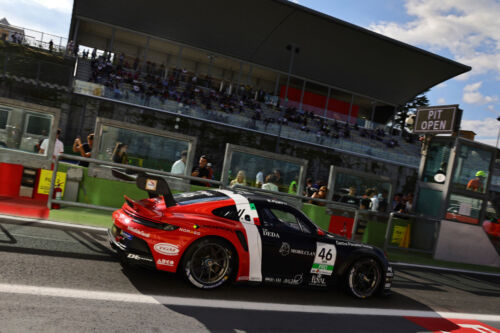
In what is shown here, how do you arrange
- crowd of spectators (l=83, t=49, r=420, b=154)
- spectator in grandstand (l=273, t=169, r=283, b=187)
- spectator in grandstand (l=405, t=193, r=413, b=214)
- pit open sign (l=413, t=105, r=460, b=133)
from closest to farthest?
spectator in grandstand (l=273, t=169, r=283, b=187) < pit open sign (l=413, t=105, r=460, b=133) < spectator in grandstand (l=405, t=193, r=413, b=214) < crowd of spectators (l=83, t=49, r=420, b=154)

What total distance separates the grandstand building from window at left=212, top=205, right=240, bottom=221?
2253cm

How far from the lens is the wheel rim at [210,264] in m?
5.36

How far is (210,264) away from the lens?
5.43 m

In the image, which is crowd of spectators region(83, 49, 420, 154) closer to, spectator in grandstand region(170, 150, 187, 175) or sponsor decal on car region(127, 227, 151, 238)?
spectator in grandstand region(170, 150, 187, 175)

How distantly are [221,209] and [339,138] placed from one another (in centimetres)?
2823

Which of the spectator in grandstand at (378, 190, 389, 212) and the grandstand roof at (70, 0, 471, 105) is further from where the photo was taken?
the grandstand roof at (70, 0, 471, 105)

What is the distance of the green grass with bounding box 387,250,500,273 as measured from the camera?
1133 cm

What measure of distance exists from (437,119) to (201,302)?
1095 cm

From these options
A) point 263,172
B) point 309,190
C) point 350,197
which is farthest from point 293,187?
point 350,197

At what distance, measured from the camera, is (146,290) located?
16.8 ft

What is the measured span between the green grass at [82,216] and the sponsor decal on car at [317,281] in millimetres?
4588

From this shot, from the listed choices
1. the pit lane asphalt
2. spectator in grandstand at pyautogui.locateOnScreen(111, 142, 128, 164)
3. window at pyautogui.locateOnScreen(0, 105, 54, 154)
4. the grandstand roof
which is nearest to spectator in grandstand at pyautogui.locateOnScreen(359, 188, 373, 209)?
the pit lane asphalt

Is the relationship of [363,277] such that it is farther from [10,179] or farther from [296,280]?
[10,179]

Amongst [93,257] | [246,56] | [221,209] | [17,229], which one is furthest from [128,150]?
[246,56]
